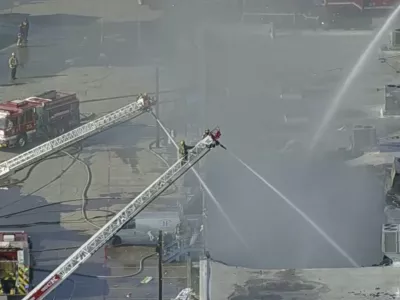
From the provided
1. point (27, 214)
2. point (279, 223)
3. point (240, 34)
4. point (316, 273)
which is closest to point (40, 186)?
point (27, 214)

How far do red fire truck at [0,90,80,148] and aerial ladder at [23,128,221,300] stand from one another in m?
9.91

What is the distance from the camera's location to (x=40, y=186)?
120 ft

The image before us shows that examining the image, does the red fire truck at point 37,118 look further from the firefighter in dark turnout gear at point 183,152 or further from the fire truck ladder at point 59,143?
the firefighter in dark turnout gear at point 183,152

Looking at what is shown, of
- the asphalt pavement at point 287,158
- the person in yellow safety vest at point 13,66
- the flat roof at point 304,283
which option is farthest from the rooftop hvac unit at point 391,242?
the person in yellow safety vest at point 13,66

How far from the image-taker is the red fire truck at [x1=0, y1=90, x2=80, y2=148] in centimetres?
3925

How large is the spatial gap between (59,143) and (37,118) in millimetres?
6998

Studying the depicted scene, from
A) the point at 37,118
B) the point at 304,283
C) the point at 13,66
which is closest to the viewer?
the point at 304,283

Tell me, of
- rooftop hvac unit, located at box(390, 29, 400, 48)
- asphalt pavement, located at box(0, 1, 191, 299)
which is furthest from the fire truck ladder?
rooftop hvac unit, located at box(390, 29, 400, 48)

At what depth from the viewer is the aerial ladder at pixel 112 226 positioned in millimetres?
26297

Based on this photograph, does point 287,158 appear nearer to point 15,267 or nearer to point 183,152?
point 183,152

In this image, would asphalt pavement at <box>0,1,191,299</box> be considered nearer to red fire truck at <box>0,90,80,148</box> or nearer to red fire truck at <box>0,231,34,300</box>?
red fire truck at <box>0,90,80,148</box>

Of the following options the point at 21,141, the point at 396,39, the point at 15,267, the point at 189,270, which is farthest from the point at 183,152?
the point at 396,39

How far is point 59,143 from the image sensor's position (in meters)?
33.4

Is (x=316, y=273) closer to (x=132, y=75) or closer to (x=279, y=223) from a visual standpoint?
(x=279, y=223)
